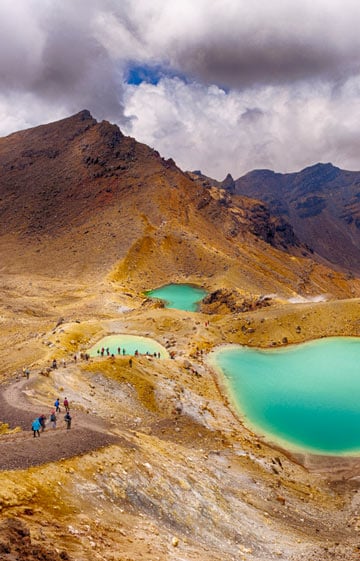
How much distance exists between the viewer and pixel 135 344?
63.5 metres

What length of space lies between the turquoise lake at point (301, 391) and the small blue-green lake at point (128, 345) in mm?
8883

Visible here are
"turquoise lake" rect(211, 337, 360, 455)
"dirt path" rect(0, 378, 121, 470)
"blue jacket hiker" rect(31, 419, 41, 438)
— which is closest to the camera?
"dirt path" rect(0, 378, 121, 470)

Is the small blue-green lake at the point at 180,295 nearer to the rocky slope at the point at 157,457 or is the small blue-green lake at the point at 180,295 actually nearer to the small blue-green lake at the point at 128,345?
the rocky slope at the point at 157,457

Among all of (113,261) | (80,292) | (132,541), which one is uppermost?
(113,261)

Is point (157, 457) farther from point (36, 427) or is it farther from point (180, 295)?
point (180, 295)

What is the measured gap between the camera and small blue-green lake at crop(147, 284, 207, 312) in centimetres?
11639

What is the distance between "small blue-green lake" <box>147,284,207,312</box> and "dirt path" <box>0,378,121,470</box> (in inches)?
3178

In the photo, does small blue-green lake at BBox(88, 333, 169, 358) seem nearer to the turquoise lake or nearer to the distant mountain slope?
the turquoise lake

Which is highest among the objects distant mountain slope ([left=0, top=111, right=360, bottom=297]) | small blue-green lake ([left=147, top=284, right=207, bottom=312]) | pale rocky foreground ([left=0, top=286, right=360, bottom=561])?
distant mountain slope ([left=0, top=111, right=360, bottom=297])

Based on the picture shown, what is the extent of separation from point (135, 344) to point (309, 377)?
2547 cm

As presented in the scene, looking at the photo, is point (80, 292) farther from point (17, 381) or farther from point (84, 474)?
point (84, 474)

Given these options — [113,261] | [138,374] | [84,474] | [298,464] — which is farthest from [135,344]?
[113,261]

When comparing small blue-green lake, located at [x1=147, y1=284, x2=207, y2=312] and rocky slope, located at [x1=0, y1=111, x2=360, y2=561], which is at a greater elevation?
small blue-green lake, located at [x1=147, y1=284, x2=207, y2=312]

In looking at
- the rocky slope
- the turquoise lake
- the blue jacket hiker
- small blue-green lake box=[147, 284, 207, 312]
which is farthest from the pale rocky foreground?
small blue-green lake box=[147, 284, 207, 312]
